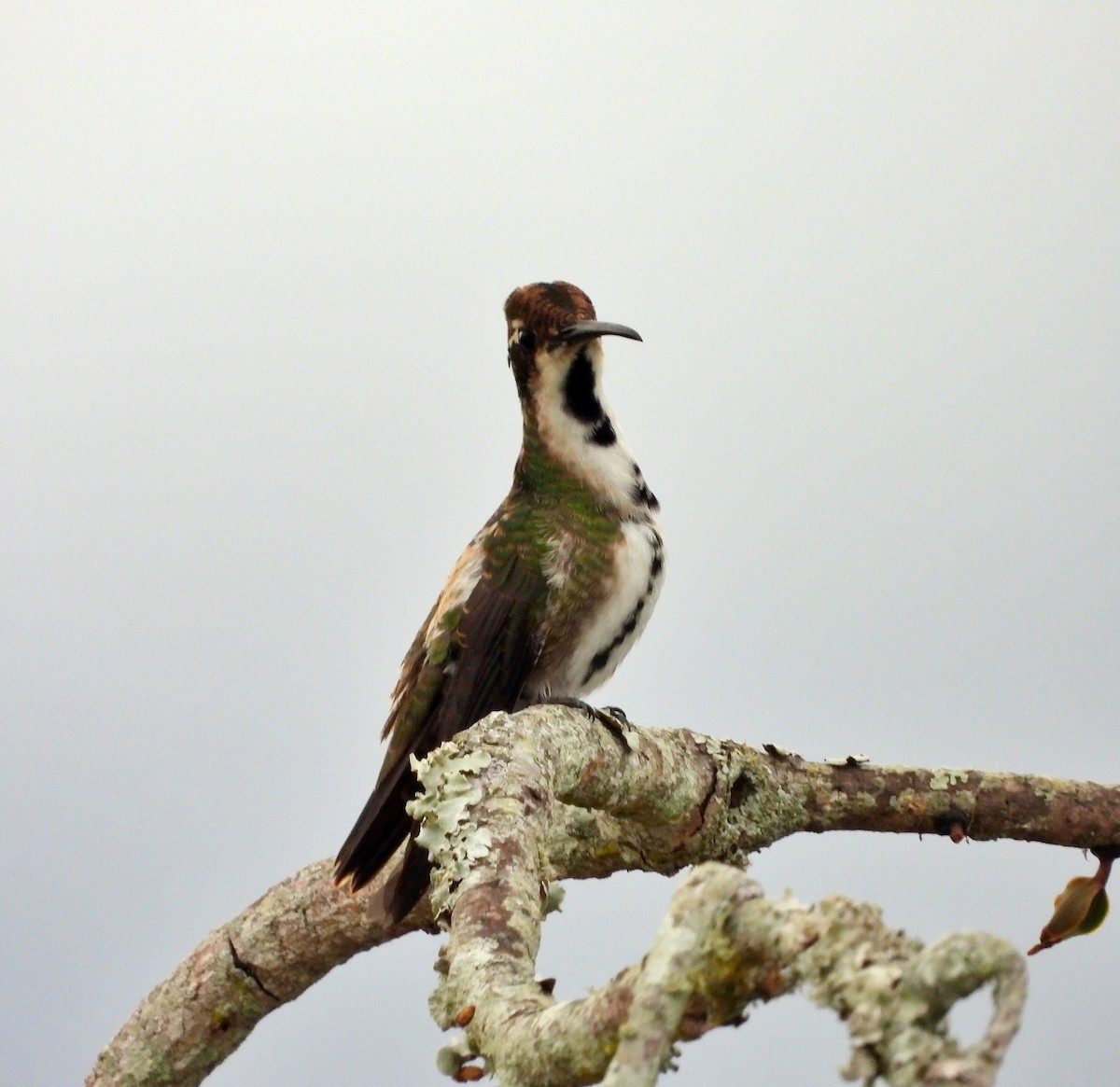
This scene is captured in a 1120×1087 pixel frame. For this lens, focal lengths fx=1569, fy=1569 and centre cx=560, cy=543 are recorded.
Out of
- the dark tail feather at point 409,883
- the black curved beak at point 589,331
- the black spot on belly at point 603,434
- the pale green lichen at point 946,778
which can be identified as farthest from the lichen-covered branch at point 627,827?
the black curved beak at point 589,331

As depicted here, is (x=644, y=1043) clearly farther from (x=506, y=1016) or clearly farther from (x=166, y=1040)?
(x=166, y=1040)

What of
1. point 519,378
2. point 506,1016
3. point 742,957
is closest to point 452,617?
point 519,378

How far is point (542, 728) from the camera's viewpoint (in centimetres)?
272

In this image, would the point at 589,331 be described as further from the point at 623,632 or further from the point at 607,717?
the point at 607,717

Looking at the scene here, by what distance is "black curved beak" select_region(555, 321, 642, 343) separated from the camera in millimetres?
3383

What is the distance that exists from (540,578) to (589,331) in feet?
1.84

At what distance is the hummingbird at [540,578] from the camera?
3.26 meters

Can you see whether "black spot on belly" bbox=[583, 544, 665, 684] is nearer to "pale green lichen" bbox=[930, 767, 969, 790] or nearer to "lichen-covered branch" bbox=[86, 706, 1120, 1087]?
"lichen-covered branch" bbox=[86, 706, 1120, 1087]

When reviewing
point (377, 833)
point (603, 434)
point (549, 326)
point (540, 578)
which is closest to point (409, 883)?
point (377, 833)

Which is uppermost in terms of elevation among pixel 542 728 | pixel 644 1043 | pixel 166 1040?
pixel 542 728

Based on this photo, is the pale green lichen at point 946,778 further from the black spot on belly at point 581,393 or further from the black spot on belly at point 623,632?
the black spot on belly at point 581,393

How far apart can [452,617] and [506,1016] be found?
1782 millimetres

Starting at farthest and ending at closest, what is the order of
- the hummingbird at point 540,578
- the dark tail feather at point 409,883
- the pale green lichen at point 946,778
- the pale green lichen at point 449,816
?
the pale green lichen at point 946,778
the hummingbird at point 540,578
the dark tail feather at point 409,883
the pale green lichen at point 449,816

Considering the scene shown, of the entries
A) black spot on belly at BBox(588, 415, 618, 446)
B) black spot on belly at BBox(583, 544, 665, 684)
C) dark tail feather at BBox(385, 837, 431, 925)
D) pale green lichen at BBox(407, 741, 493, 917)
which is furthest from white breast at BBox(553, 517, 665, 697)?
pale green lichen at BBox(407, 741, 493, 917)
